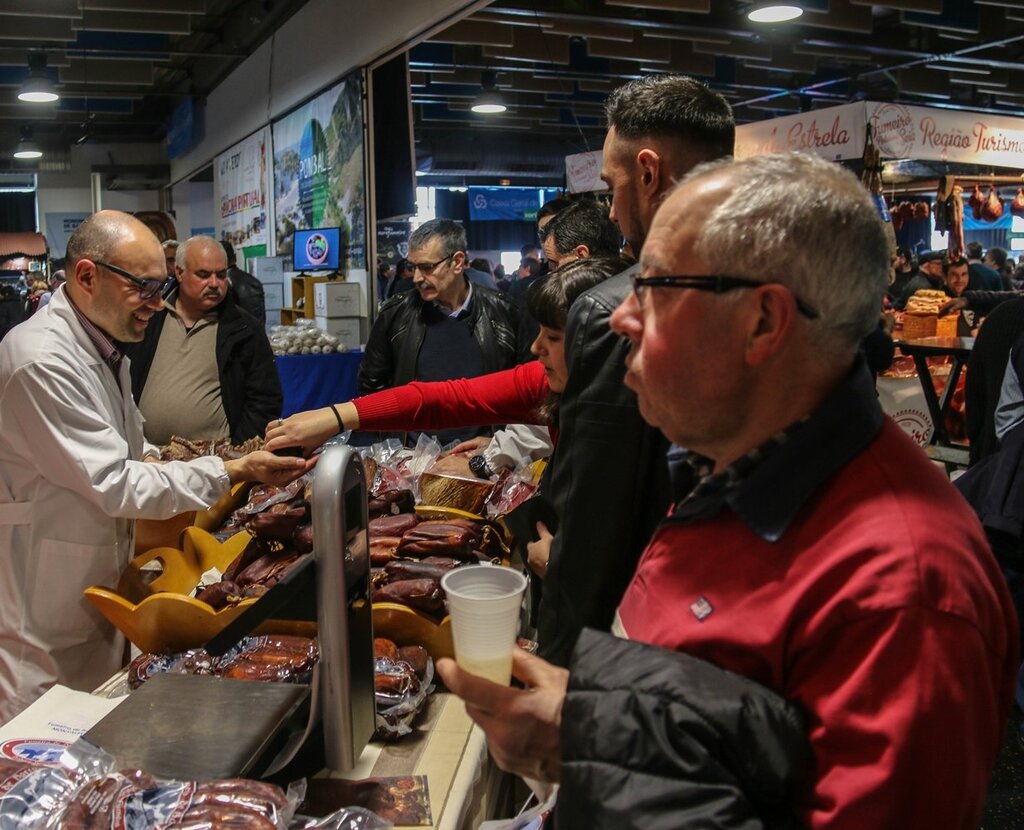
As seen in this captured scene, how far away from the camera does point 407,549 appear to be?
92.3 inches

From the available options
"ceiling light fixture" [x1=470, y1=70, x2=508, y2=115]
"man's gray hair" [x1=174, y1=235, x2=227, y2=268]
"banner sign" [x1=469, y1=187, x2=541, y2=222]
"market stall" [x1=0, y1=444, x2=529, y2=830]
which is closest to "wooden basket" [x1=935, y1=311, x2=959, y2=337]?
"man's gray hair" [x1=174, y1=235, x2=227, y2=268]

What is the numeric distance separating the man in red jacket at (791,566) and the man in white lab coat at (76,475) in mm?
1649

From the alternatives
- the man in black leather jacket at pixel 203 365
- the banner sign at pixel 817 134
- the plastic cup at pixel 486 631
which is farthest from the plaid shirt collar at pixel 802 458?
the banner sign at pixel 817 134

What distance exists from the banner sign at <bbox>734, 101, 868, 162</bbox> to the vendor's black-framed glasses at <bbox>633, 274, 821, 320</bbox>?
281 inches

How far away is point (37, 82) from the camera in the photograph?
428 inches

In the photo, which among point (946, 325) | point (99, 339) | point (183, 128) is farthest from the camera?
point (183, 128)

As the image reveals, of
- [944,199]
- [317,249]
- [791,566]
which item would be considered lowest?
[791,566]

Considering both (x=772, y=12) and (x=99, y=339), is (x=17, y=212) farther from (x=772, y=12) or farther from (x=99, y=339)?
(x=99, y=339)

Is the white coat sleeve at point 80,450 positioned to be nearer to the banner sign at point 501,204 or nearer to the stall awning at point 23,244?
the stall awning at point 23,244

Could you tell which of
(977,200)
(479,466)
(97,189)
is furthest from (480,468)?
(97,189)

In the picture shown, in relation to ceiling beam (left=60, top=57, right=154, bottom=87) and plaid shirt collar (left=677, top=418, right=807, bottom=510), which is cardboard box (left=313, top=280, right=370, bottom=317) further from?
plaid shirt collar (left=677, top=418, right=807, bottom=510)

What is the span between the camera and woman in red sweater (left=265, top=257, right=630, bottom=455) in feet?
7.32

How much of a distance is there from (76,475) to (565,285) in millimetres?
1352

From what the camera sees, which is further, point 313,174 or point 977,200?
point 977,200
